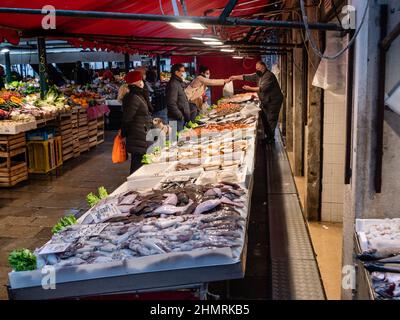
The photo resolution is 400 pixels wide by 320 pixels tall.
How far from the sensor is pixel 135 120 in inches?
337

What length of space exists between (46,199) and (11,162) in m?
2.00

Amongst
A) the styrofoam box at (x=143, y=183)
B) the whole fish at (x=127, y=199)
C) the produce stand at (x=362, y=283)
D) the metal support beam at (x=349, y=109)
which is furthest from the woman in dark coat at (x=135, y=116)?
the produce stand at (x=362, y=283)

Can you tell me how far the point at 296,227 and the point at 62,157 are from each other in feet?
24.4

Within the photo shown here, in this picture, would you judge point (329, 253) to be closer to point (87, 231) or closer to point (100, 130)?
point (87, 231)

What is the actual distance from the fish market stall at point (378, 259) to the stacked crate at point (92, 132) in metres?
11.7

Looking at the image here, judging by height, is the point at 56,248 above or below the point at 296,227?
above

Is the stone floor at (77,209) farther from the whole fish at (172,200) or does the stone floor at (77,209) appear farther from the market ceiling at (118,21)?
the market ceiling at (118,21)

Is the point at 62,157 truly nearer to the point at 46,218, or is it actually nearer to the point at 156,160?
the point at 46,218

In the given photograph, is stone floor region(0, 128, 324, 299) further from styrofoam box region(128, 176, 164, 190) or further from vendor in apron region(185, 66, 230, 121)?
vendor in apron region(185, 66, 230, 121)

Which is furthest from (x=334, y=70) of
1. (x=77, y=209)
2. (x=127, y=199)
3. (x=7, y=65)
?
(x=7, y=65)

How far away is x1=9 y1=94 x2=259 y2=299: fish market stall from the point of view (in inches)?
127

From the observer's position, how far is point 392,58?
3.67m

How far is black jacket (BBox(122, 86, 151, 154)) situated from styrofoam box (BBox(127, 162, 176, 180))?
7.21 feet

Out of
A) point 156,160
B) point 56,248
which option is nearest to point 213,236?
point 56,248
